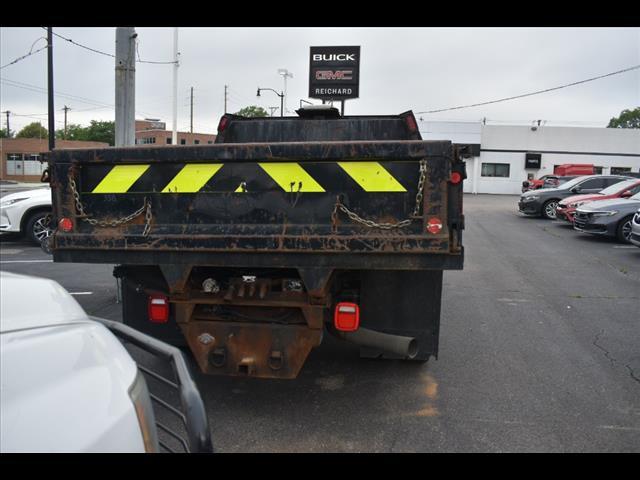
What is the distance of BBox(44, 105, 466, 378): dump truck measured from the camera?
342 cm

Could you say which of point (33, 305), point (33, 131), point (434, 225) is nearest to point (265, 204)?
point (434, 225)

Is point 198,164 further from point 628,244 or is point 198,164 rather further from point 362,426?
point 628,244

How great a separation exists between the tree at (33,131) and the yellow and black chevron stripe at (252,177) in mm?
102389

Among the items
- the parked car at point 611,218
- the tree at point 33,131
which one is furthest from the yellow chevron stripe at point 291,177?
the tree at point 33,131

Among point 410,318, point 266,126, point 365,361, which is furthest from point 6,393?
point 266,126

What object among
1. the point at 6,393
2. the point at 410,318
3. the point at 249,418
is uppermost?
the point at 6,393

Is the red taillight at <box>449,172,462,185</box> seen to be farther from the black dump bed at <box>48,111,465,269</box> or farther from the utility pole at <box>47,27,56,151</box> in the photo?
the utility pole at <box>47,27,56,151</box>

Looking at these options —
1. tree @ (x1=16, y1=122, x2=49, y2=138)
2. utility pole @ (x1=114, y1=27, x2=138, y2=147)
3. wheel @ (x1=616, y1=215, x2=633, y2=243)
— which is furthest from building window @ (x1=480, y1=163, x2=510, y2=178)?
tree @ (x1=16, y1=122, x2=49, y2=138)

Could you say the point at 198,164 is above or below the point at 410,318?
above

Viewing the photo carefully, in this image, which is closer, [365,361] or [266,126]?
[365,361]

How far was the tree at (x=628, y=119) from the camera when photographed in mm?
100188

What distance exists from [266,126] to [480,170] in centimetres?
3991

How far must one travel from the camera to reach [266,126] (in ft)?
19.6
